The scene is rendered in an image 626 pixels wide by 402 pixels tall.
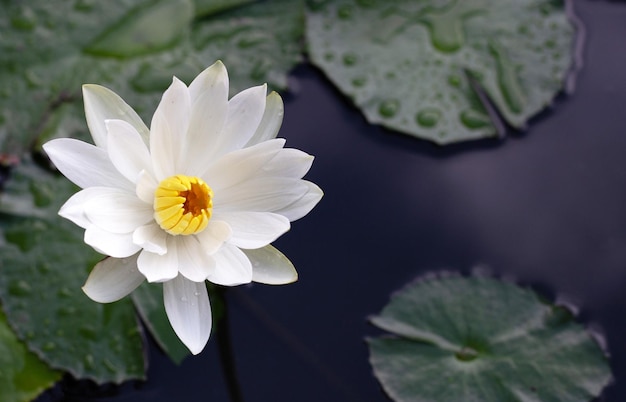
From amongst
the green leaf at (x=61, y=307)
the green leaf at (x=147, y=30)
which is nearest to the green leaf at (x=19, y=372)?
the green leaf at (x=61, y=307)

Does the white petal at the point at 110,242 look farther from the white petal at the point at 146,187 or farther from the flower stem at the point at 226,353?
the flower stem at the point at 226,353

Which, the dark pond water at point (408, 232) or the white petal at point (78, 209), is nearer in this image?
the white petal at point (78, 209)

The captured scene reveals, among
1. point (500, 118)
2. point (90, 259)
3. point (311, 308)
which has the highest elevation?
point (500, 118)

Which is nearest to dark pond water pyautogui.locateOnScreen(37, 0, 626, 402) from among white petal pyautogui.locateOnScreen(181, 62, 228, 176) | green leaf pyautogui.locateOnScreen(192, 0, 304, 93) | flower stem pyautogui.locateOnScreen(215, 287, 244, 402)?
flower stem pyautogui.locateOnScreen(215, 287, 244, 402)

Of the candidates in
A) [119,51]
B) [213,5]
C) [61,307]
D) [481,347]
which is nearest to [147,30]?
[119,51]

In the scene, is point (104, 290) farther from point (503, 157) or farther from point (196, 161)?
point (503, 157)

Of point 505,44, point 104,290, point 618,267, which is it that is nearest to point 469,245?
point 618,267

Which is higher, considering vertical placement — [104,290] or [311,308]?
[104,290]
